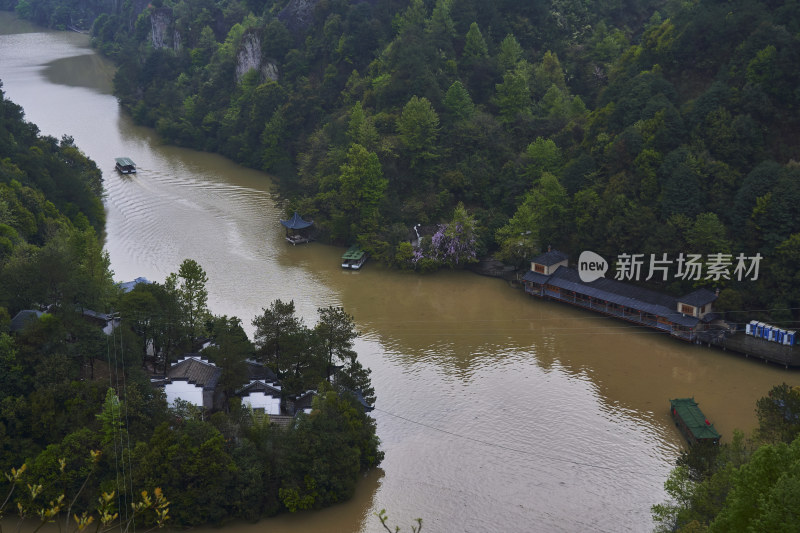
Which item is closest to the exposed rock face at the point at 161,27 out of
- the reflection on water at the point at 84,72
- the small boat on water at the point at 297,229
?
the reflection on water at the point at 84,72

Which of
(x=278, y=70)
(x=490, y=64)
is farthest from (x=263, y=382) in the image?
(x=278, y=70)

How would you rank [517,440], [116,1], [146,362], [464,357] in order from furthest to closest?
[116,1] → [464,357] → [146,362] → [517,440]

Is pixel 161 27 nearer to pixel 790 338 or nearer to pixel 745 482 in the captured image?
pixel 790 338

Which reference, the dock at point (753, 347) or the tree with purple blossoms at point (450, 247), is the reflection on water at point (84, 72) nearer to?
the tree with purple blossoms at point (450, 247)

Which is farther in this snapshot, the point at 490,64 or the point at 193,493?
the point at 490,64

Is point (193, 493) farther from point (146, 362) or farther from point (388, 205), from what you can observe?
point (388, 205)
